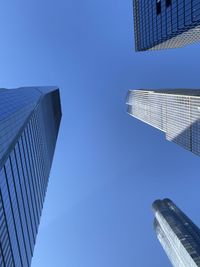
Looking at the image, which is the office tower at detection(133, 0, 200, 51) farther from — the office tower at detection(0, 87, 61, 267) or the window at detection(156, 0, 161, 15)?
the office tower at detection(0, 87, 61, 267)

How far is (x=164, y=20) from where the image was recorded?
10200 cm

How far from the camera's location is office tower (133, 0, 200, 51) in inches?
3410

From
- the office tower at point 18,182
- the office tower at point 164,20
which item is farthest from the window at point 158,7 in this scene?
the office tower at point 18,182

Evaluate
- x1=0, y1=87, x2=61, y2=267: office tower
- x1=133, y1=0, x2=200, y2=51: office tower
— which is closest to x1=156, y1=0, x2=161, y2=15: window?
x1=133, y1=0, x2=200, y2=51: office tower

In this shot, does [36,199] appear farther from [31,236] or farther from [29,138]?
[29,138]

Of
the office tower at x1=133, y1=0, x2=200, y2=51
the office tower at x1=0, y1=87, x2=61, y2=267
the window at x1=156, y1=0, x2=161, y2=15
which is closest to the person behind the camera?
the office tower at x1=0, y1=87, x2=61, y2=267

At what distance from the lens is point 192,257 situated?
188 meters

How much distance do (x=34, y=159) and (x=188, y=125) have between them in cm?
8964

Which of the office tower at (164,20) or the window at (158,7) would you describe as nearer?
the office tower at (164,20)

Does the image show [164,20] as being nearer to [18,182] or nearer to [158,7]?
[158,7]

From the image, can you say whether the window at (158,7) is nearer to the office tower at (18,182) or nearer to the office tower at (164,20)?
the office tower at (164,20)

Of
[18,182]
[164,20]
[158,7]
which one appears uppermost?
[158,7]

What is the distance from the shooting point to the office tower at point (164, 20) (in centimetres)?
8662

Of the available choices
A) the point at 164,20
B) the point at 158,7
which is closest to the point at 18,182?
the point at 164,20
